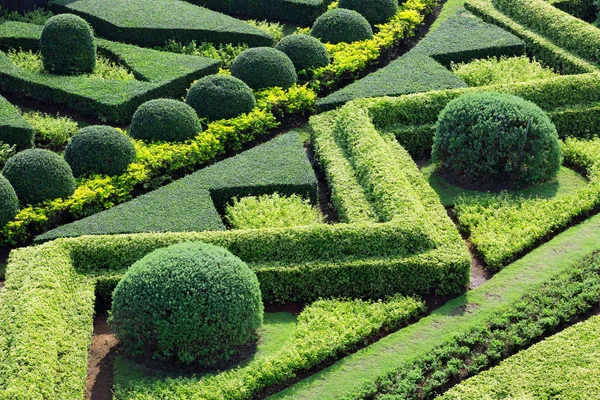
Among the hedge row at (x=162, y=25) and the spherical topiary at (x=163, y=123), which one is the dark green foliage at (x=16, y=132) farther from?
the hedge row at (x=162, y=25)

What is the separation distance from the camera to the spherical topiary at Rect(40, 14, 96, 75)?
17719mm

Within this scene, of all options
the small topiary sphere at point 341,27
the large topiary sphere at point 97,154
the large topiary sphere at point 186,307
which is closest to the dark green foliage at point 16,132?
the large topiary sphere at point 97,154

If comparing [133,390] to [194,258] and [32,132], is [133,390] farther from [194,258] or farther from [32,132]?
[32,132]

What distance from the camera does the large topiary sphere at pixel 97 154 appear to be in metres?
14.3

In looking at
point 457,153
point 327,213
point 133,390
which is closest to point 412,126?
point 457,153

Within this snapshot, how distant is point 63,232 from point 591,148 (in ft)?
32.0

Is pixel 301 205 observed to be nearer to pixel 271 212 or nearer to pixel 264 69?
pixel 271 212

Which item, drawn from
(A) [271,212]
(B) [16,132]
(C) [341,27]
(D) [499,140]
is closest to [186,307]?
(A) [271,212]

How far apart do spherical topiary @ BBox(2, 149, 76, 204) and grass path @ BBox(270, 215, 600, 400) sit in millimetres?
5791

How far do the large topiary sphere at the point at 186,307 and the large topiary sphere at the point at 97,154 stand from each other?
13.8 ft

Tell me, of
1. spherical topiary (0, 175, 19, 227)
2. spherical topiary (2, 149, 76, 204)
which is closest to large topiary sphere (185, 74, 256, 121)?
spherical topiary (2, 149, 76, 204)

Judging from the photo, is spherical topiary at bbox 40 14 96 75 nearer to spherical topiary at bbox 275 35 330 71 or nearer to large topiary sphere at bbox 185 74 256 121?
large topiary sphere at bbox 185 74 256 121

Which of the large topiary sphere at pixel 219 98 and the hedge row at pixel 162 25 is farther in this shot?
the hedge row at pixel 162 25

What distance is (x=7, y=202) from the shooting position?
12953 mm
